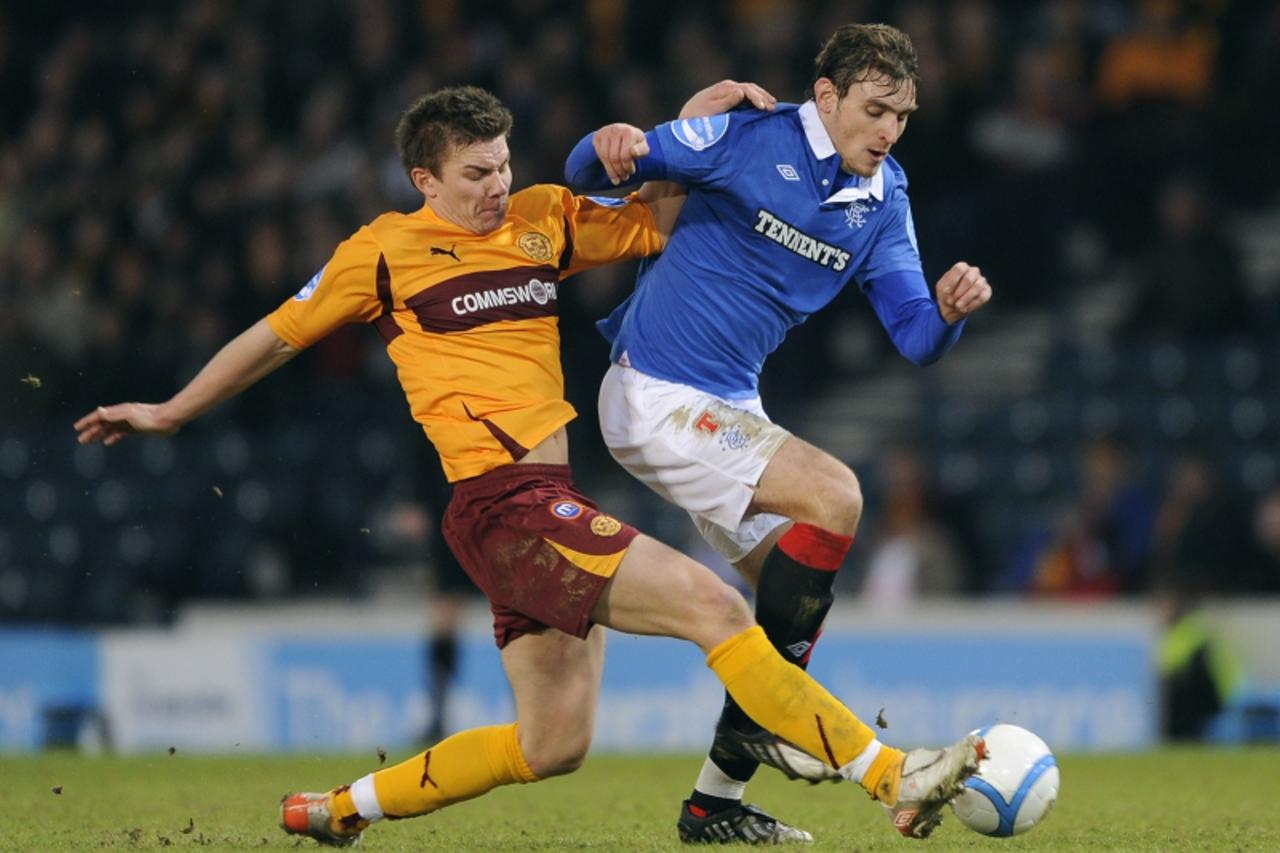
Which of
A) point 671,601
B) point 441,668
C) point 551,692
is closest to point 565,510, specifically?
point 671,601

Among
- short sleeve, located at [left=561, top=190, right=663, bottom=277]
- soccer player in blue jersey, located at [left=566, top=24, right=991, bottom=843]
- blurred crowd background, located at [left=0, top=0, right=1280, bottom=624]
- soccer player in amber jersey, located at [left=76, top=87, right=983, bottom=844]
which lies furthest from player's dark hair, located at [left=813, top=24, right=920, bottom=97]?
blurred crowd background, located at [left=0, top=0, right=1280, bottom=624]

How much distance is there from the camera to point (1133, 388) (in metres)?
12.5

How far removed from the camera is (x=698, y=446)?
554 centimetres

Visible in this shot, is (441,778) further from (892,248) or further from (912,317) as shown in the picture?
(892,248)

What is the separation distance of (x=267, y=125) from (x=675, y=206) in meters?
9.74

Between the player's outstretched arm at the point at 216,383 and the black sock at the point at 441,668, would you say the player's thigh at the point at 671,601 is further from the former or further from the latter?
the black sock at the point at 441,668

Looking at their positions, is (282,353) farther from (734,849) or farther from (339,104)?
(339,104)

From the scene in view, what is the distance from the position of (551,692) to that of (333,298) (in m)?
1.21

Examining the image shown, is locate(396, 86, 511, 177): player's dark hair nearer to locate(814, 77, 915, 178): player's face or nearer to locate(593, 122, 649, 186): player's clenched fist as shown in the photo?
locate(593, 122, 649, 186): player's clenched fist

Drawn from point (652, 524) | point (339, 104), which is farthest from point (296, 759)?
point (339, 104)

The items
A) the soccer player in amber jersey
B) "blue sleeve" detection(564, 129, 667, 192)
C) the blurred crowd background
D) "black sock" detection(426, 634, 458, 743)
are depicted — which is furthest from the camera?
the blurred crowd background

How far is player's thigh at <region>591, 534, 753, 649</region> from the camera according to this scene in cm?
510

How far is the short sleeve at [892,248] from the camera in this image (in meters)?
5.84

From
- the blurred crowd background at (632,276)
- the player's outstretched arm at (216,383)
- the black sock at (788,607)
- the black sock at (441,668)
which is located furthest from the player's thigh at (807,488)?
the black sock at (441,668)
